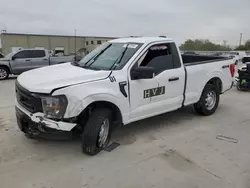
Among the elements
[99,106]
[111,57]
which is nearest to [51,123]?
[99,106]

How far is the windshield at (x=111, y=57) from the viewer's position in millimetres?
3977

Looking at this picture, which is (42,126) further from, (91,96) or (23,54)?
(23,54)

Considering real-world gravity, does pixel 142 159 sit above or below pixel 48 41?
below

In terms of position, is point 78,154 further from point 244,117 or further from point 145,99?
point 244,117

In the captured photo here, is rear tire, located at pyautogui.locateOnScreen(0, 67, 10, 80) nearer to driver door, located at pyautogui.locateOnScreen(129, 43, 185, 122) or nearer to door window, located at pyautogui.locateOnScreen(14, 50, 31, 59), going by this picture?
door window, located at pyautogui.locateOnScreen(14, 50, 31, 59)

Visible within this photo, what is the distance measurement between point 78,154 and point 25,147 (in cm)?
95

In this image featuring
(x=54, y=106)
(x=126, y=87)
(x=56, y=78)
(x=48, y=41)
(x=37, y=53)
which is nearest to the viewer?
(x=54, y=106)

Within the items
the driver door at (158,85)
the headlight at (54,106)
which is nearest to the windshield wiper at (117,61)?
the driver door at (158,85)

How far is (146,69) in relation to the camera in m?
3.74

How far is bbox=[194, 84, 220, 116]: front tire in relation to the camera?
538 centimetres

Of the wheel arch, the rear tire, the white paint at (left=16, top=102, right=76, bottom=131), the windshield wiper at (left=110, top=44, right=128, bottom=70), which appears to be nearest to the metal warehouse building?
the rear tire

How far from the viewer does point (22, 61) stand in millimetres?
13195

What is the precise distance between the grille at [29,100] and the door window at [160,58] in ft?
5.91

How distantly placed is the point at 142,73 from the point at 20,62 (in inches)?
444
